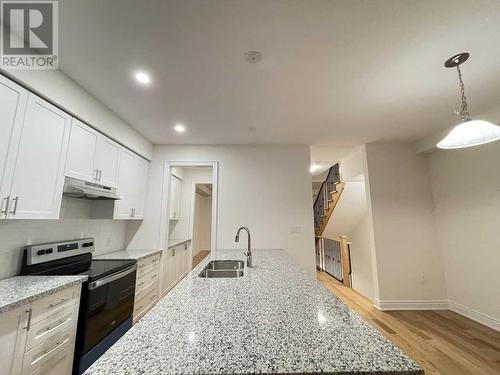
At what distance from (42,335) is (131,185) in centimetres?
194

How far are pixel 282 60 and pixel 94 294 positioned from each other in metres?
2.57

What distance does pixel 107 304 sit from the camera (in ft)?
6.43

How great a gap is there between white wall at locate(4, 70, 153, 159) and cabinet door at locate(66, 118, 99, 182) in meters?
0.10

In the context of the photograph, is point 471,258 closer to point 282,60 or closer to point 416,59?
point 416,59

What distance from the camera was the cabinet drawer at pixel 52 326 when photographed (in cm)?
135

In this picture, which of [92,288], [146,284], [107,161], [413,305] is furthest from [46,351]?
[413,305]

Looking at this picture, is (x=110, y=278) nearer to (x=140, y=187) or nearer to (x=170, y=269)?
(x=140, y=187)

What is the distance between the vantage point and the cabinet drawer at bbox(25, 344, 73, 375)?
1.39 m

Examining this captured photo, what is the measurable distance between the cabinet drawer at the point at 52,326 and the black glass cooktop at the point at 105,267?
0.87 feet

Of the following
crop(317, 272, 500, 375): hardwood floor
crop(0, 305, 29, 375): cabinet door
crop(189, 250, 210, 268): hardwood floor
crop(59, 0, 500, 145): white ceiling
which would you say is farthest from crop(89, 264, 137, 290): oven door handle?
crop(189, 250, 210, 268): hardwood floor

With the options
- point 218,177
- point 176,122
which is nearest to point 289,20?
point 176,122

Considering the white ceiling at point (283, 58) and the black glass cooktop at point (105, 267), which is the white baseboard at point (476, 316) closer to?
the white ceiling at point (283, 58)

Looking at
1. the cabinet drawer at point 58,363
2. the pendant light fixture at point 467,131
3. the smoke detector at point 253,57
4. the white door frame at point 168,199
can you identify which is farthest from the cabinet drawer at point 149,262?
the pendant light fixture at point 467,131

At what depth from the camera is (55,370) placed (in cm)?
148
